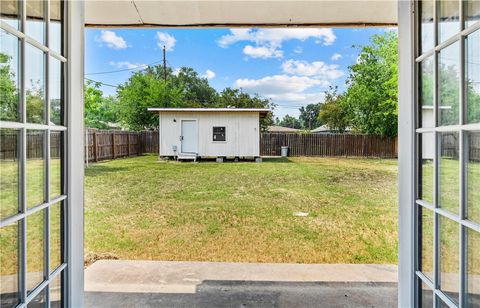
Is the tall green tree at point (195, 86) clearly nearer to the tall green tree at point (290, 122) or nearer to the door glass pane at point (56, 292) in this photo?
the tall green tree at point (290, 122)

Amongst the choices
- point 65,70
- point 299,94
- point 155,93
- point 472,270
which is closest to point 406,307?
point 472,270

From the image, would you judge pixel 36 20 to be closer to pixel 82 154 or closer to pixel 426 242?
pixel 82 154

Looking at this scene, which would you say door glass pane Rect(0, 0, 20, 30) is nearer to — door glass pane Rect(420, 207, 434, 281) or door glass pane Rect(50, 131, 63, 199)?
door glass pane Rect(50, 131, 63, 199)

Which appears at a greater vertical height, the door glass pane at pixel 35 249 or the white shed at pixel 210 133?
the white shed at pixel 210 133

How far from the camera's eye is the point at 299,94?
20.3m

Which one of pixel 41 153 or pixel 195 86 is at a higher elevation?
pixel 195 86

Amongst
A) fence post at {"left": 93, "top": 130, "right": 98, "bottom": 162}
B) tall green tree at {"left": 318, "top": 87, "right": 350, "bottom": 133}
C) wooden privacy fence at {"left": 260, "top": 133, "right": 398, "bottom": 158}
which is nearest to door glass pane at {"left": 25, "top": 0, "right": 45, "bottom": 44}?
fence post at {"left": 93, "top": 130, "right": 98, "bottom": 162}

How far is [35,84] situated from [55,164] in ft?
0.94

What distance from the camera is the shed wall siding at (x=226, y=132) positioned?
1142 centimetres

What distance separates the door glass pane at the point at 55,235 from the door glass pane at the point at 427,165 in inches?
49.9

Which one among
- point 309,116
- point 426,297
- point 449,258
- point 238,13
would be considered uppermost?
point 309,116

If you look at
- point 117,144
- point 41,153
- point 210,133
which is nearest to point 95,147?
point 117,144

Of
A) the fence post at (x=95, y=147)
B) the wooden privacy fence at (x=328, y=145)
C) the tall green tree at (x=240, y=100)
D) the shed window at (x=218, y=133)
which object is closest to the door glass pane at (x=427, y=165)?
the fence post at (x=95, y=147)

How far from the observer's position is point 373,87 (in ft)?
48.5
